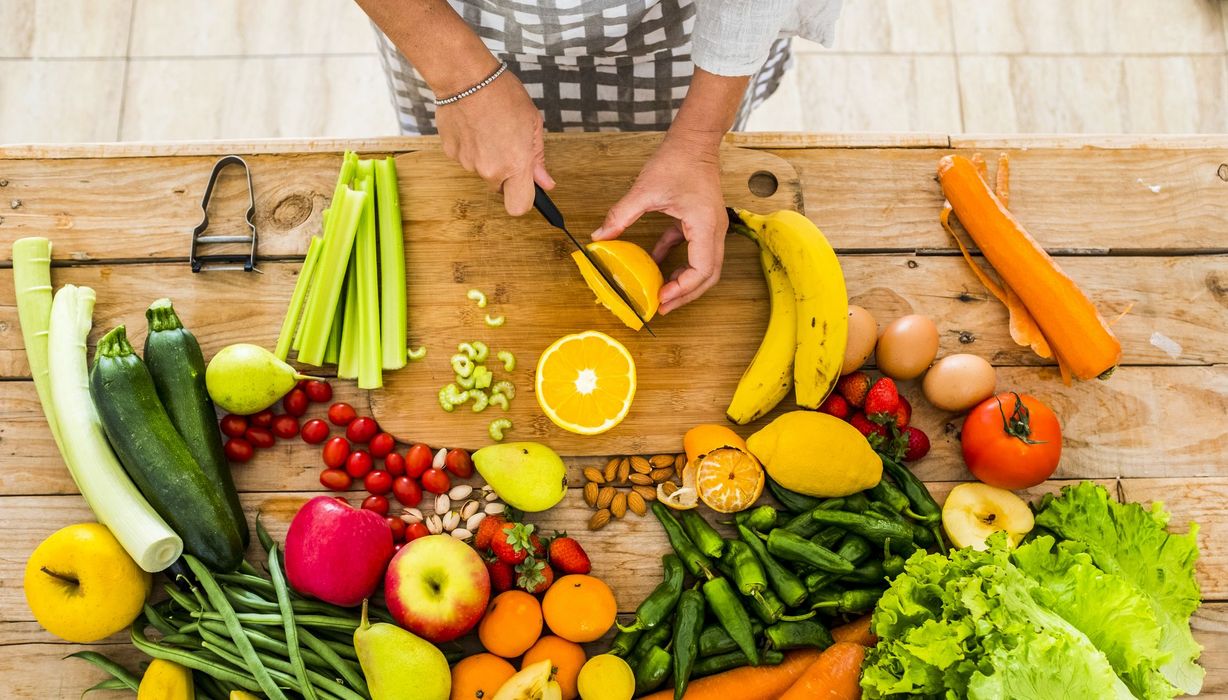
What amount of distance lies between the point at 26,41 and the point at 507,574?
3.31 m

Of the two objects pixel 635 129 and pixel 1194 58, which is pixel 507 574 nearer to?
pixel 635 129

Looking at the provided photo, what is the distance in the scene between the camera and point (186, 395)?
1.97m

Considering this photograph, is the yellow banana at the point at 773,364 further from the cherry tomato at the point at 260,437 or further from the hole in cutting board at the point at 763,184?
the cherry tomato at the point at 260,437

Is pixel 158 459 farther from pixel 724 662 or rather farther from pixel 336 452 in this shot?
pixel 724 662

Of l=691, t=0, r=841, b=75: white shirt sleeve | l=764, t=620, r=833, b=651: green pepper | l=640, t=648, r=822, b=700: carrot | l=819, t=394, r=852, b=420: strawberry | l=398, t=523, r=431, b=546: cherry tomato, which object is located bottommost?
l=640, t=648, r=822, b=700: carrot

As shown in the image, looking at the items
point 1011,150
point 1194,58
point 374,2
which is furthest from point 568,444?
point 1194,58

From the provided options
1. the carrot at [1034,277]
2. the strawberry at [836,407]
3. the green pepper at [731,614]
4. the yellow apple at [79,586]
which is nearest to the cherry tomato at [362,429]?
the yellow apple at [79,586]

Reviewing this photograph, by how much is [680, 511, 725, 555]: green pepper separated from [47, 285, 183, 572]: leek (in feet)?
3.81

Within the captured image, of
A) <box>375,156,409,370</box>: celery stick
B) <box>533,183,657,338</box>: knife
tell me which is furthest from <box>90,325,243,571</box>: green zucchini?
<box>533,183,657,338</box>: knife

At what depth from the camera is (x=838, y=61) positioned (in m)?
3.65

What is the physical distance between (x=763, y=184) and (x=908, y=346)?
0.58 m

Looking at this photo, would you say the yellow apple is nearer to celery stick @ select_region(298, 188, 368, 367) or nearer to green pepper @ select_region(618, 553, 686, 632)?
celery stick @ select_region(298, 188, 368, 367)

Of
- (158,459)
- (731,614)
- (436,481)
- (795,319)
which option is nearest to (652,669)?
(731,614)

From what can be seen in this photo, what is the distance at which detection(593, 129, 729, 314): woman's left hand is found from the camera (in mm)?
1916
